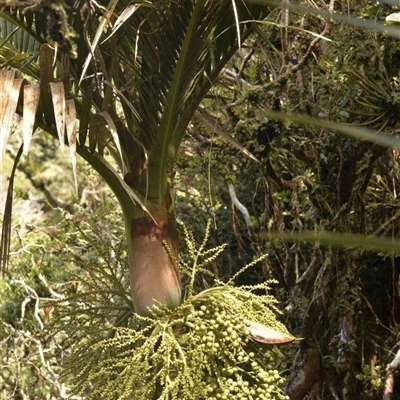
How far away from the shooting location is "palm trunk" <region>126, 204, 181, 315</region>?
254cm

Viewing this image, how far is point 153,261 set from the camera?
2561mm

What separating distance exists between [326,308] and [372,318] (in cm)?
26

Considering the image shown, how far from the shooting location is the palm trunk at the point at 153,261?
8.32ft

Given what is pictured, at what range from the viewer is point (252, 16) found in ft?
8.21

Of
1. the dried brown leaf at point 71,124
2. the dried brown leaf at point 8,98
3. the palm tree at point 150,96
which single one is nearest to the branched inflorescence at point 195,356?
the palm tree at point 150,96

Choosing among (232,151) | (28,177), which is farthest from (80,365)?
(28,177)

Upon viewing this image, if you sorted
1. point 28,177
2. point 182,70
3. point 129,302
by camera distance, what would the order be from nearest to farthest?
point 182,70
point 129,302
point 28,177

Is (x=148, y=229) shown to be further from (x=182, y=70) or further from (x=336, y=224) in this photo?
(x=336, y=224)

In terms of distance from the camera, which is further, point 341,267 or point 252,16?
point 341,267

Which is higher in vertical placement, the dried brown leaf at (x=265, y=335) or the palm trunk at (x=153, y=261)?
the palm trunk at (x=153, y=261)

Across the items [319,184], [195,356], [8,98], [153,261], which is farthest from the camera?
[319,184]

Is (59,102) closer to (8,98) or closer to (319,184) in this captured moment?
(8,98)

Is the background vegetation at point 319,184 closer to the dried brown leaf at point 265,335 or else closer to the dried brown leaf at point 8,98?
the dried brown leaf at point 265,335

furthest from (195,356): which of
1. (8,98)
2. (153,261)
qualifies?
(8,98)
